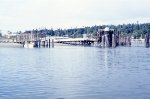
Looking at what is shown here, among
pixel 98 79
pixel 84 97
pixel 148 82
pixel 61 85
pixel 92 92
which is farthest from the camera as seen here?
pixel 98 79

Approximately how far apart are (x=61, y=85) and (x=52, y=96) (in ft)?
25.7

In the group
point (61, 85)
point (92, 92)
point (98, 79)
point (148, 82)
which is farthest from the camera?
point (98, 79)

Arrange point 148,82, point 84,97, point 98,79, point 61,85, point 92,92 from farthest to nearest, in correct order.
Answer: point 98,79
point 148,82
point 61,85
point 92,92
point 84,97

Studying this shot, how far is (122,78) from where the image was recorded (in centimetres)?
5519

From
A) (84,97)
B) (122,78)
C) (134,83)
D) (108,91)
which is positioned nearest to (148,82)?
(134,83)

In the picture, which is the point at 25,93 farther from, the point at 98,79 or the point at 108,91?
the point at 98,79

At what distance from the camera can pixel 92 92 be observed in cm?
4194

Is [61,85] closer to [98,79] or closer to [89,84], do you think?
[89,84]

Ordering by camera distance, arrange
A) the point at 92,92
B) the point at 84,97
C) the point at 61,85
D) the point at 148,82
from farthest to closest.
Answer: the point at 148,82 → the point at 61,85 → the point at 92,92 → the point at 84,97

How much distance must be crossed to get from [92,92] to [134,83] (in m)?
9.02

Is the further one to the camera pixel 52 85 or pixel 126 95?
pixel 52 85

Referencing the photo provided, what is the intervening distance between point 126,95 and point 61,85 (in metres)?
9.00

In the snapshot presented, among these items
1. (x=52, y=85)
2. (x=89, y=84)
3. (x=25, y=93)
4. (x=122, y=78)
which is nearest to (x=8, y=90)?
(x=25, y=93)

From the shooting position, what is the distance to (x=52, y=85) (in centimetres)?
4694
